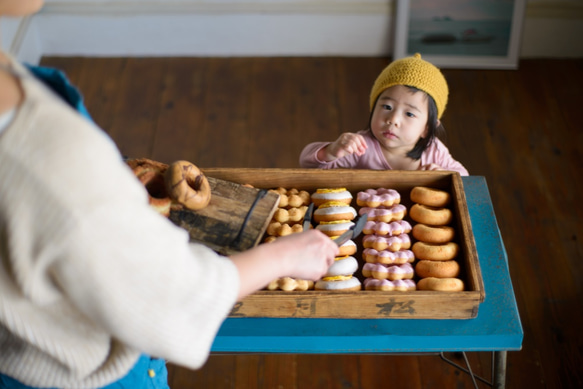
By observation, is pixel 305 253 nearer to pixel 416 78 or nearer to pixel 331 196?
pixel 331 196

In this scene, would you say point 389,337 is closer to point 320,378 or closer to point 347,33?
point 320,378

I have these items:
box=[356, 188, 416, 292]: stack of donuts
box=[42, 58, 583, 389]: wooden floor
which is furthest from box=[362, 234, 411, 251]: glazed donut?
box=[42, 58, 583, 389]: wooden floor

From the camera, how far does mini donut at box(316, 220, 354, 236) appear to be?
4.33 feet

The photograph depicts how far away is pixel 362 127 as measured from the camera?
2762 millimetres

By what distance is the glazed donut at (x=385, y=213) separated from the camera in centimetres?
136

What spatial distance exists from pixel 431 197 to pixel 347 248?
235mm

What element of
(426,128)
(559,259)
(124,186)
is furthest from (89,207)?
(559,259)

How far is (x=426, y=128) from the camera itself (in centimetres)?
171

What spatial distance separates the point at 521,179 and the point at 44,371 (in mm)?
2139

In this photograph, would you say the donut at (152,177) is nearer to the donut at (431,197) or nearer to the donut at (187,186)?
the donut at (187,186)

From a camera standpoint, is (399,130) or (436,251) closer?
(436,251)

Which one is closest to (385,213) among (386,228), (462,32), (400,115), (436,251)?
(386,228)

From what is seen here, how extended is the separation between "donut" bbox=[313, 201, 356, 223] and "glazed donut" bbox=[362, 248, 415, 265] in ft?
0.29

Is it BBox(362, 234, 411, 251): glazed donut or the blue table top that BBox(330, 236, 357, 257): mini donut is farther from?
the blue table top
